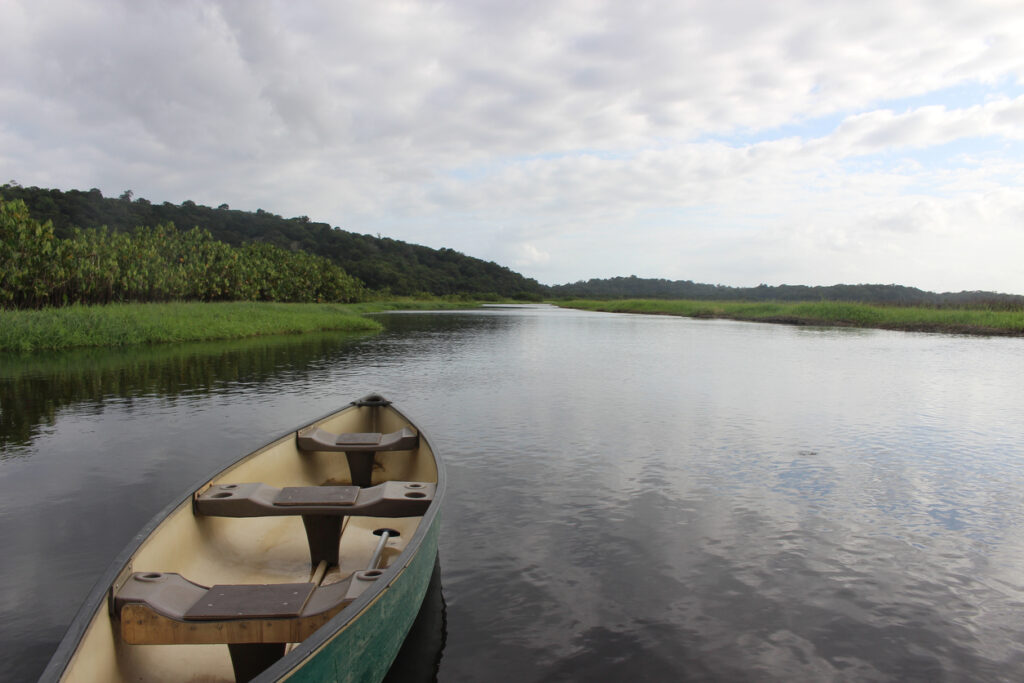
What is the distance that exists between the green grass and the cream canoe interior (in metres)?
24.4

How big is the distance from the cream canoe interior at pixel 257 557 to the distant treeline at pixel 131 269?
96.4 ft

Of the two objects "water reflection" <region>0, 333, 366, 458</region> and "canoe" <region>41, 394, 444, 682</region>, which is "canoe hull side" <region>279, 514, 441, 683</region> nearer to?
"canoe" <region>41, 394, 444, 682</region>

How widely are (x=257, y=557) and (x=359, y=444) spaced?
8.75 feet

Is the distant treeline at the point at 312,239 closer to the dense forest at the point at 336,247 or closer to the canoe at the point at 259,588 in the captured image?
the dense forest at the point at 336,247

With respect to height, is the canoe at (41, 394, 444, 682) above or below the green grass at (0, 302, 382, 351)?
below

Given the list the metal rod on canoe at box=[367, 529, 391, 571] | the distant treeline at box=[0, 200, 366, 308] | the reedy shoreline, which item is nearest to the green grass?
the reedy shoreline

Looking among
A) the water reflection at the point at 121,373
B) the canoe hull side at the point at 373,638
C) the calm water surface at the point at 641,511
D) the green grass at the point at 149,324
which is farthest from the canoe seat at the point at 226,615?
the green grass at the point at 149,324

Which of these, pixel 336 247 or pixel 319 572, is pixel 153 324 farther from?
pixel 336 247

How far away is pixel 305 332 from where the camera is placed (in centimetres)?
4403

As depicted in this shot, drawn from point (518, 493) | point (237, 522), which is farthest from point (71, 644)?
point (518, 493)

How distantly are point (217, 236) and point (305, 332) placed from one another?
263 ft

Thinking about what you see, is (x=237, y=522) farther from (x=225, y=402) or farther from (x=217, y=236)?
(x=217, y=236)

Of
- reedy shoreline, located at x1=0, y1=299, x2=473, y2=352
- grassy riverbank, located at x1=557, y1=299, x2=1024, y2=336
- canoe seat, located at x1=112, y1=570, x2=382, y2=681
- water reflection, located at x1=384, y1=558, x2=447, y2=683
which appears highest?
grassy riverbank, located at x1=557, y1=299, x2=1024, y2=336

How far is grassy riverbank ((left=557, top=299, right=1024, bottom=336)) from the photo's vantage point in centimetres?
4550
